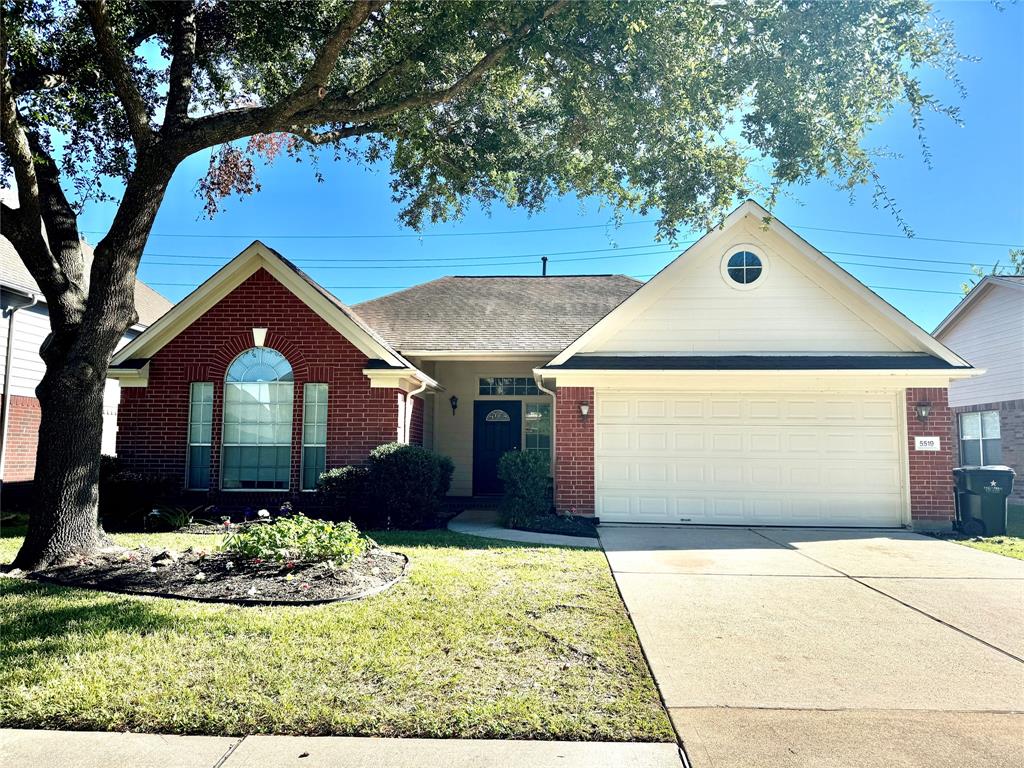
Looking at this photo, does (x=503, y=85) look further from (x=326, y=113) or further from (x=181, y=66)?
(x=181, y=66)

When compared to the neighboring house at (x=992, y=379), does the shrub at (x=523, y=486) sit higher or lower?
lower

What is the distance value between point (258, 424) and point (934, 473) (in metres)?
12.2

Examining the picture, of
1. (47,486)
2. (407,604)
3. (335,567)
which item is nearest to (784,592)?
(407,604)

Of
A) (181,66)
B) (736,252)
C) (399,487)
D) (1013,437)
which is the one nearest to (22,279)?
(181,66)

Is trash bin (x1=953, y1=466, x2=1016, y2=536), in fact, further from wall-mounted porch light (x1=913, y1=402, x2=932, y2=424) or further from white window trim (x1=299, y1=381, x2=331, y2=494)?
white window trim (x1=299, y1=381, x2=331, y2=494)

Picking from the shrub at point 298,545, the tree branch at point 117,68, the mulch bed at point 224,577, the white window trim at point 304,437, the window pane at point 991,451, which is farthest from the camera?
the window pane at point 991,451

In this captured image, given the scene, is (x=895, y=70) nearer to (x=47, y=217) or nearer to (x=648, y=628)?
(x=648, y=628)

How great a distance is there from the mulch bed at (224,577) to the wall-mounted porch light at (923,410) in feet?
30.9

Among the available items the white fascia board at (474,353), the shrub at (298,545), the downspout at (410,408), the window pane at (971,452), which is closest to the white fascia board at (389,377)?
the downspout at (410,408)

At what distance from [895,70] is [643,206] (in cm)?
342

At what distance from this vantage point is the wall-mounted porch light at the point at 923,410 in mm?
11070

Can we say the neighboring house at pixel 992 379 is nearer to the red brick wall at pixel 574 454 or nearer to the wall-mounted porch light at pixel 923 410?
the wall-mounted porch light at pixel 923 410

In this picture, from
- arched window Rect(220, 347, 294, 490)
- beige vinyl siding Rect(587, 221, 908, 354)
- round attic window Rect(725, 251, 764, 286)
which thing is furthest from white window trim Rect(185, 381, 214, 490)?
round attic window Rect(725, 251, 764, 286)

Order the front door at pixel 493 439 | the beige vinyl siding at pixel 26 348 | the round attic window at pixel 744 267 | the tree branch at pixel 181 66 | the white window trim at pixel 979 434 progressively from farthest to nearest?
1. the white window trim at pixel 979 434
2. the front door at pixel 493 439
3. the beige vinyl siding at pixel 26 348
4. the round attic window at pixel 744 267
5. the tree branch at pixel 181 66
